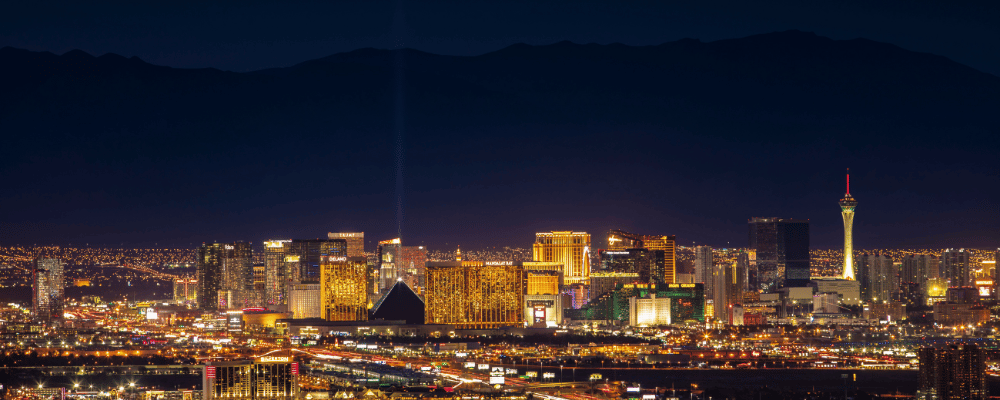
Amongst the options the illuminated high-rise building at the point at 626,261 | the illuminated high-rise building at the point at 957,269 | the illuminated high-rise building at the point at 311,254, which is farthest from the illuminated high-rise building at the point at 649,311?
the illuminated high-rise building at the point at 957,269

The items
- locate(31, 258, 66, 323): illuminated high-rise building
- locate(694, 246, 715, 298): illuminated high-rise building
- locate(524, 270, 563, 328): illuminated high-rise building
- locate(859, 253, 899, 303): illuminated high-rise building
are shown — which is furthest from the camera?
locate(859, 253, 899, 303): illuminated high-rise building

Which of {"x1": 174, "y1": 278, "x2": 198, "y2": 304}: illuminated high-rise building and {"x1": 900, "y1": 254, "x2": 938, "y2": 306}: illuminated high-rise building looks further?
{"x1": 174, "y1": 278, "x2": 198, "y2": 304}: illuminated high-rise building

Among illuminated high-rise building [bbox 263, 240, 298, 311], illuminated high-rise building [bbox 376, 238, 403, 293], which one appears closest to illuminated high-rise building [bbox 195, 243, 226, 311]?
illuminated high-rise building [bbox 263, 240, 298, 311]

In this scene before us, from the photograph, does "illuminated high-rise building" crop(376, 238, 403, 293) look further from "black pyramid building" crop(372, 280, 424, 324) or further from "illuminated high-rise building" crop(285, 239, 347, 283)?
"black pyramid building" crop(372, 280, 424, 324)

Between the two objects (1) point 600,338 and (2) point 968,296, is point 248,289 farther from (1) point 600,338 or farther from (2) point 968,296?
(2) point 968,296

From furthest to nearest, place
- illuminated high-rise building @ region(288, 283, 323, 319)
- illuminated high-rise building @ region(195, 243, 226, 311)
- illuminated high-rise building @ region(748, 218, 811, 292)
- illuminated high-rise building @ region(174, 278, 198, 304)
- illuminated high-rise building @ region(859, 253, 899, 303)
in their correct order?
illuminated high-rise building @ region(748, 218, 811, 292)
illuminated high-rise building @ region(174, 278, 198, 304)
illuminated high-rise building @ region(859, 253, 899, 303)
illuminated high-rise building @ region(195, 243, 226, 311)
illuminated high-rise building @ region(288, 283, 323, 319)

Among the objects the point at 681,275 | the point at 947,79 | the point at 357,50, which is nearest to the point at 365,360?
the point at 681,275
